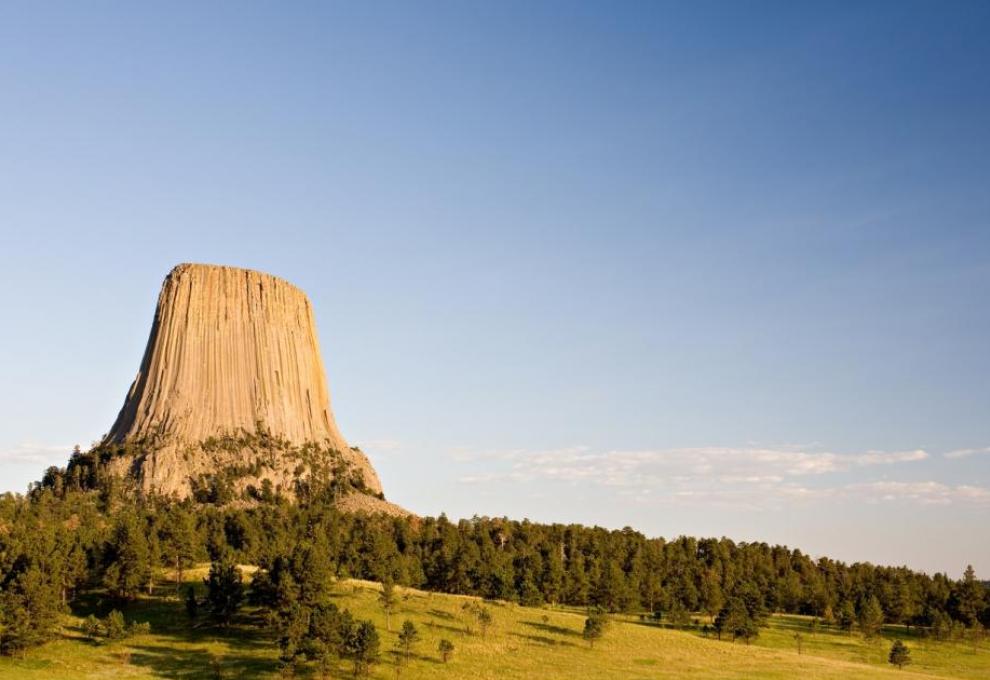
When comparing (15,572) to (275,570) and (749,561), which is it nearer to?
(275,570)

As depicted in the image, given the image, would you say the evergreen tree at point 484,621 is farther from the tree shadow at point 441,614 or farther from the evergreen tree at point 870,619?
the evergreen tree at point 870,619

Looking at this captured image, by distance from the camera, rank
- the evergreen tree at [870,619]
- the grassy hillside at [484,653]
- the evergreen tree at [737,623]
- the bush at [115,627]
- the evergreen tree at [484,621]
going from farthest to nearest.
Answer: the evergreen tree at [870,619]
the evergreen tree at [737,623]
the evergreen tree at [484,621]
the bush at [115,627]
the grassy hillside at [484,653]

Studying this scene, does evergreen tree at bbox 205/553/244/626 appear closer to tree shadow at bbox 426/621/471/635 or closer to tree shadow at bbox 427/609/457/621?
tree shadow at bbox 426/621/471/635

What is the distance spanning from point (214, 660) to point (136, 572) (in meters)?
22.5

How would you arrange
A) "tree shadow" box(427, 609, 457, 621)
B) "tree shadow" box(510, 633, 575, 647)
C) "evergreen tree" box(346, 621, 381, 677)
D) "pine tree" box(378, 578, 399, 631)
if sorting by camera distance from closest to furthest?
"evergreen tree" box(346, 621, 381, 677) → "tree shadow" box(510, 633, 575, 647) → "pine tree" box(378, 578, 399, 631) → "tree shadow" box(427, 609, 457, 621)

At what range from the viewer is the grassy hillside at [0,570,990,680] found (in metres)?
86.4

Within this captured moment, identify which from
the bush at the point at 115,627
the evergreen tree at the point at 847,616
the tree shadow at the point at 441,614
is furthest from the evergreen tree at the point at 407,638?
the evergreen tree at the point at 847,616

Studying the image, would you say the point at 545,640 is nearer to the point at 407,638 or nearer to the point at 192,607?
the point at 407,638

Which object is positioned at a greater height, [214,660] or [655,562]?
[655,562]

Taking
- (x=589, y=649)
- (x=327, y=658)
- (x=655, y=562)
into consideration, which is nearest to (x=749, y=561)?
(x=655, y=562)

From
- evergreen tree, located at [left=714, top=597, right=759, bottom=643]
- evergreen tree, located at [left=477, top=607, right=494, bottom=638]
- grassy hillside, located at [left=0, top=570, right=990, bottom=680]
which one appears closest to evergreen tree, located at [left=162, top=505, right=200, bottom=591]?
grassy hillside, located at [left=0, top=570, right=990, bottom=680]

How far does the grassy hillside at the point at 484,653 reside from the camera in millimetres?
86438

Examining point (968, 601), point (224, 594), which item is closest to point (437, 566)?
point (224, 594)

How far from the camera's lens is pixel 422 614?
4173 inches
